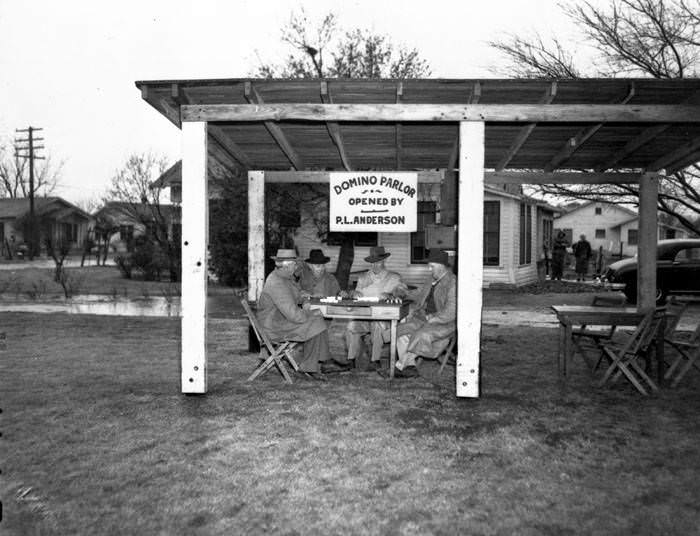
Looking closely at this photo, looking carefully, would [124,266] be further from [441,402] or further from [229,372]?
[441,402]

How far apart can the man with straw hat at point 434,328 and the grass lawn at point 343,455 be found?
1.03 feet

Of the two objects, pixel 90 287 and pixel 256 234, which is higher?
pixel 256 234

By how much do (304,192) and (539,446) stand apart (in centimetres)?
1408

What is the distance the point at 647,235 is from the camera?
9.62 m

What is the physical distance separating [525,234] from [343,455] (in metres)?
20.2

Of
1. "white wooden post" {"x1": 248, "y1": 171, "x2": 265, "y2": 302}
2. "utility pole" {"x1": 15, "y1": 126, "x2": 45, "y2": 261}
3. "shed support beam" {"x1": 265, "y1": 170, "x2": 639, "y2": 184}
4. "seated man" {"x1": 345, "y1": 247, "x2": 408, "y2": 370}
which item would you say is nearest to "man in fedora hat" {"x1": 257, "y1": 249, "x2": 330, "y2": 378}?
"seated man" {"x1": 345, "y1": 247, "x2": 408, "y2": 370}

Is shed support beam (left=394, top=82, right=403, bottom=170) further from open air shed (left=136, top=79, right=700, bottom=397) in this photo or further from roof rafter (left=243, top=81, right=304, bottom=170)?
roof rafter (left=243, top=81, right=304, bottom=170)

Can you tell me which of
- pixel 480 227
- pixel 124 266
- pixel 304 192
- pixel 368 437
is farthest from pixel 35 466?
pixel 124 266

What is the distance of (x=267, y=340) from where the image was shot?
23.8 ft

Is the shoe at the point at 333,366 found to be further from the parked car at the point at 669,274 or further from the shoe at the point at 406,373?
the parked car at the point at 669,274

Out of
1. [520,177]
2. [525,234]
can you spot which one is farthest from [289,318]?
[525,234]

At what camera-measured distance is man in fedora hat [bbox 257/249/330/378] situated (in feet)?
24.3

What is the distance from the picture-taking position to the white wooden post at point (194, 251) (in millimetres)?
6488

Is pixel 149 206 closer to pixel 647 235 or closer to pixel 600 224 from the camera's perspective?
pixel 647 235
